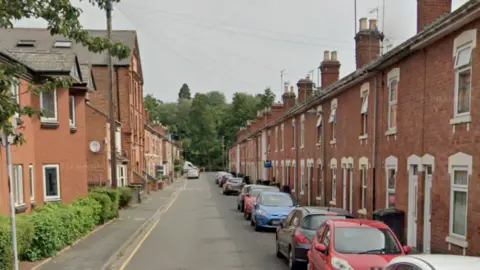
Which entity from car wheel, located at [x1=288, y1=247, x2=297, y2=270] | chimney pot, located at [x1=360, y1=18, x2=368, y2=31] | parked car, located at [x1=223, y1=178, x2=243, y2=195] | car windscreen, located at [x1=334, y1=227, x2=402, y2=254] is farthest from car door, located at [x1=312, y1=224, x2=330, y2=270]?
parked car, located at [x1=223, y1=178, x2=243, y2=195]

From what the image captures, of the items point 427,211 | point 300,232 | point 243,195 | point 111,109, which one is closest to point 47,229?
point 300,232

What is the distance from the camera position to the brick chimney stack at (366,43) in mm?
18594

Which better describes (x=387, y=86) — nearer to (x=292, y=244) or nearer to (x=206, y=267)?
(x=292, y=244)

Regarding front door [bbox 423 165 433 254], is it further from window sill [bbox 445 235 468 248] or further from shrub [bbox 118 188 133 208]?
shrub [bbox 118 188 133 208]

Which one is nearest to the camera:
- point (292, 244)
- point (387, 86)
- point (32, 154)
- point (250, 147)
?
point (292, 244)

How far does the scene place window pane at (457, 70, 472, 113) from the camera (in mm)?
9061

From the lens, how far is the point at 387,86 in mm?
13445

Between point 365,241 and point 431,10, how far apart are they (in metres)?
8.45

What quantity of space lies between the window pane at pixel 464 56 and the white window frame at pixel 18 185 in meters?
12.9

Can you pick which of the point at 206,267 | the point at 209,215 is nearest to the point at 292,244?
the point at 206,267

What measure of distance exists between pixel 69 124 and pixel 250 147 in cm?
3955

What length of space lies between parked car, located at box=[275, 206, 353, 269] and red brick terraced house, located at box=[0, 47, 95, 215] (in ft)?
27.8

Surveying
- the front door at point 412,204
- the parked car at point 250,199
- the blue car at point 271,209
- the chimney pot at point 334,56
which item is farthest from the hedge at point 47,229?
the chimney pot at point 334,56

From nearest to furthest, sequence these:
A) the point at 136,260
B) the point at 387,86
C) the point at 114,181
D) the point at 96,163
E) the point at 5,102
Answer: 1. the point at 5,102
2. the point at 136,260
3. the point at 387,86
4. the point at 114,181
5. the point at 96,163
